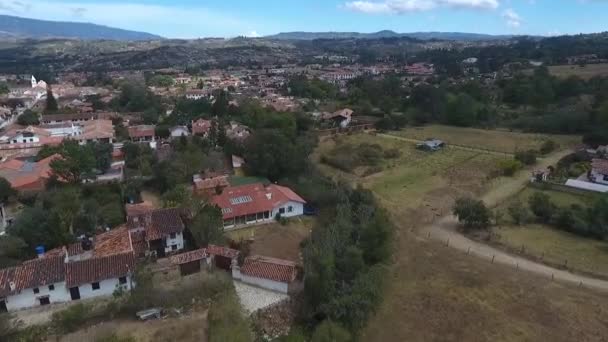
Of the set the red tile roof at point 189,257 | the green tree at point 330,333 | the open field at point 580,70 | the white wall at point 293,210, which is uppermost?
the open field at point 580,70

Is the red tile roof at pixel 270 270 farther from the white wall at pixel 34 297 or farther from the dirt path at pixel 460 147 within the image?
the dirt path at pixel 460 147

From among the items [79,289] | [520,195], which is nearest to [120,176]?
[79,289]

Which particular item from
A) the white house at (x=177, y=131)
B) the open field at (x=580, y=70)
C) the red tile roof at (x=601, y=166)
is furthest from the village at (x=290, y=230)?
the open field at (x=580, y=70)

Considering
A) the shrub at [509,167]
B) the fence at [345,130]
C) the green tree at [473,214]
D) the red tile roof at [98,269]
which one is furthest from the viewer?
the fence at [345,130]

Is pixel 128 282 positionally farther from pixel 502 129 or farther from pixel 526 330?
pixel 502 129

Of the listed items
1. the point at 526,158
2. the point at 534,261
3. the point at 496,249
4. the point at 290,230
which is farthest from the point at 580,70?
the point at 290,230

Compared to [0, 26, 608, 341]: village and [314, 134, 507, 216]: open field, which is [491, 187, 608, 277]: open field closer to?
[0, 26, 608, 341]: village

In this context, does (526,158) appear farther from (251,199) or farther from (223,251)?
(223,251)

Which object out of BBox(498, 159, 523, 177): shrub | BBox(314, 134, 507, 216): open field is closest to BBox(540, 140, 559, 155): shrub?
BBox(314, 134, 507, 216): open field
